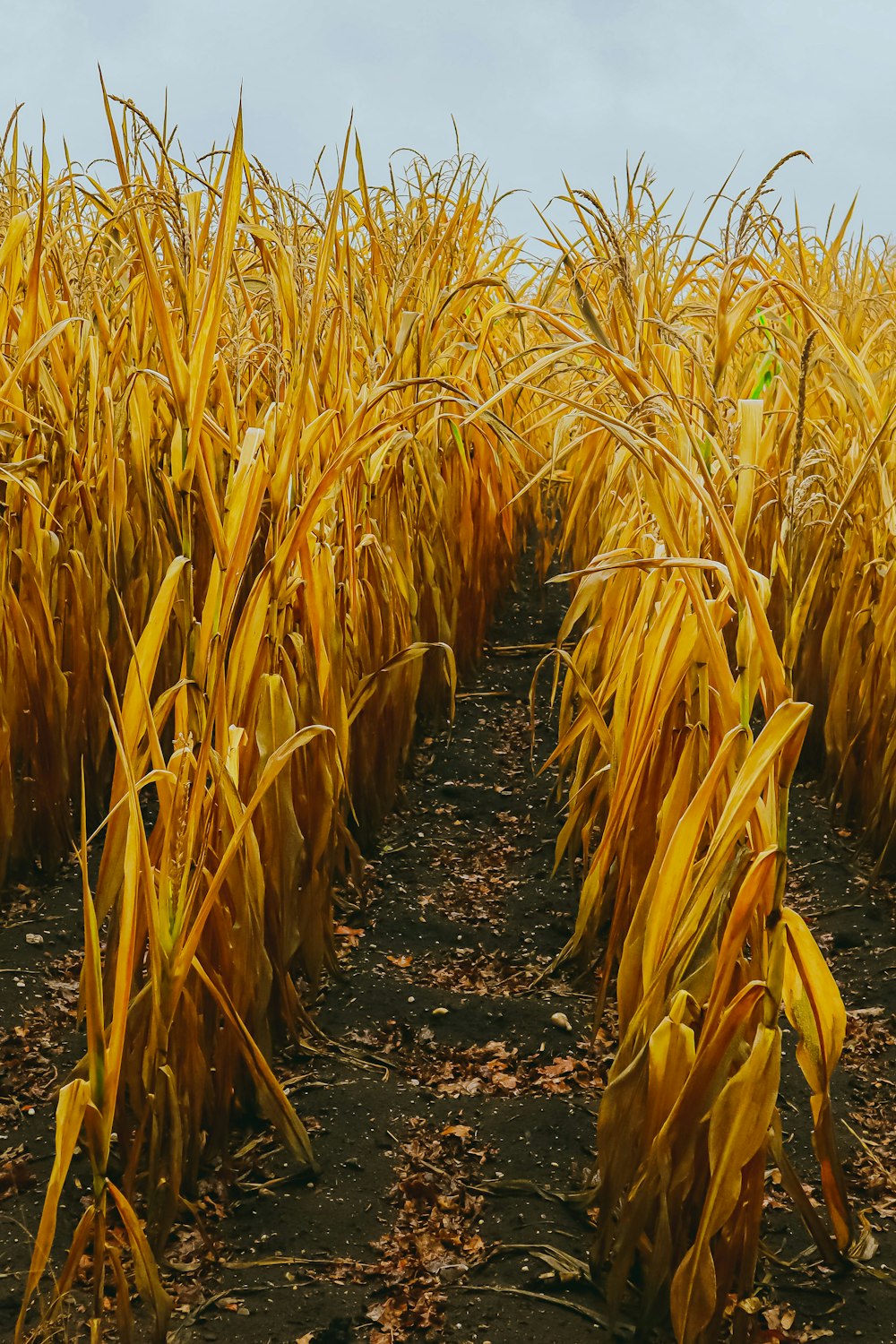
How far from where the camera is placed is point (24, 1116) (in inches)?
47.8

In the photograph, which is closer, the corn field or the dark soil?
the corn field

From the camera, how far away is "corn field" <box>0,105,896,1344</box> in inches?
33.9

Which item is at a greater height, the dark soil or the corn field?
the corn field

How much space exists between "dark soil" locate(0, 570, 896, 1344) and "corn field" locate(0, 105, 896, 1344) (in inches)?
1.6

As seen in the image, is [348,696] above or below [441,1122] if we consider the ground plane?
above

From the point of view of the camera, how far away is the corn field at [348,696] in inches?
33.9

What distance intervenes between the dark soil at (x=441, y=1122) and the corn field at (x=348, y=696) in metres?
0.04

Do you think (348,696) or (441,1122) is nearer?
(441,1122)

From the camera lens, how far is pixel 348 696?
1.64 m

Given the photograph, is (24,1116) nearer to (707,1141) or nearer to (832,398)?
(707,1141)

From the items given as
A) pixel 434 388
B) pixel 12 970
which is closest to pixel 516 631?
pixel 434 388

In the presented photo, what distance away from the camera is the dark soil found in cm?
99

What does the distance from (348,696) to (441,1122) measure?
0.60m

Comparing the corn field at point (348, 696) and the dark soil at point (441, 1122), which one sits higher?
the corn field at point (348, 696)
